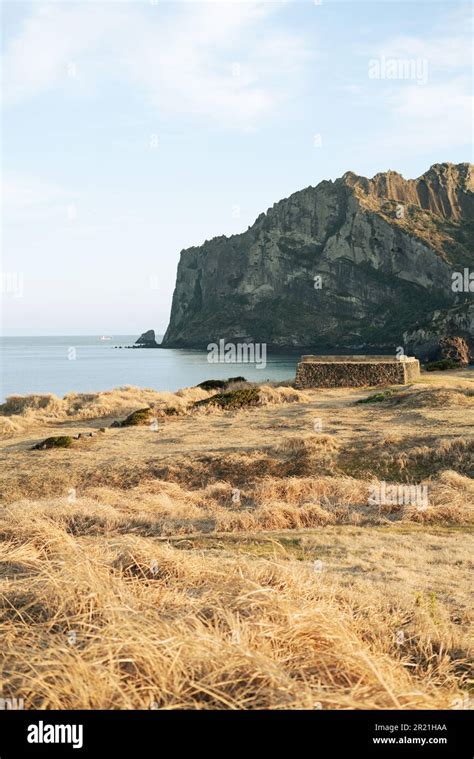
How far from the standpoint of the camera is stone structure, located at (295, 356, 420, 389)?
4181cm

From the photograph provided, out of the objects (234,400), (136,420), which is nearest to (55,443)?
(136,420)

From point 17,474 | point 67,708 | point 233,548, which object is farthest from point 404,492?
point 67,708

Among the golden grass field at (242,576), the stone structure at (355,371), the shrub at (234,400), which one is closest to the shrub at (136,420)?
the shrub at (234,400)

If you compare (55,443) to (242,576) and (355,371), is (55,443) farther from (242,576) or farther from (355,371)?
(355,371)

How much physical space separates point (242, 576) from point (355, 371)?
37265mm

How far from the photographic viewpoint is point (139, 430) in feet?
93.8

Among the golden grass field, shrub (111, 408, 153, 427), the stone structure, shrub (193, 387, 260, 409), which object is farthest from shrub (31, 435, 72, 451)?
the stone structure

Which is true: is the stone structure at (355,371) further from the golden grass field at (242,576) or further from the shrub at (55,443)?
the shrub at (55,443)

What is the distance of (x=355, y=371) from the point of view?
42.5 meters

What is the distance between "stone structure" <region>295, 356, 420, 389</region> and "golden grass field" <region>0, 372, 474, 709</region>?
62.5 ft

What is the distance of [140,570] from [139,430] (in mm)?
21805

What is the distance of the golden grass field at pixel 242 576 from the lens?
423 centimetres
